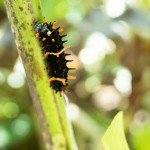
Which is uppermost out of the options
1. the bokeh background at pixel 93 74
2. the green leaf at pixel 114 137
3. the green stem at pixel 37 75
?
the bokeh background at pixel 93 74

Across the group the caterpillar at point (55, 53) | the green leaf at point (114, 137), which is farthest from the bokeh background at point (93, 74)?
the green leaf at point (114, 137)

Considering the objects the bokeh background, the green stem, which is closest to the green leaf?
the green stem

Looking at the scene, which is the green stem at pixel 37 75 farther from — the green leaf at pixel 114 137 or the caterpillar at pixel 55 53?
the green leaf at pixel 114 137

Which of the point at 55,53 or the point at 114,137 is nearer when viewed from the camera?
the point at 114,137

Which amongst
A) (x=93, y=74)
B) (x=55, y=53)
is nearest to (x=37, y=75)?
(x=55, y=53)

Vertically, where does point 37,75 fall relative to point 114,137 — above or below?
above

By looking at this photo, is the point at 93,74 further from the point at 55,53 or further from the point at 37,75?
the point at 37,75

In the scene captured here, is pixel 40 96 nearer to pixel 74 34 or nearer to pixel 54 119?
pixel 54 119

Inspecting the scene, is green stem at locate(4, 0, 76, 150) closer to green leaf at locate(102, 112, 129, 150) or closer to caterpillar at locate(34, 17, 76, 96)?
caterpillar at locate(34, 17, 76, 96)
